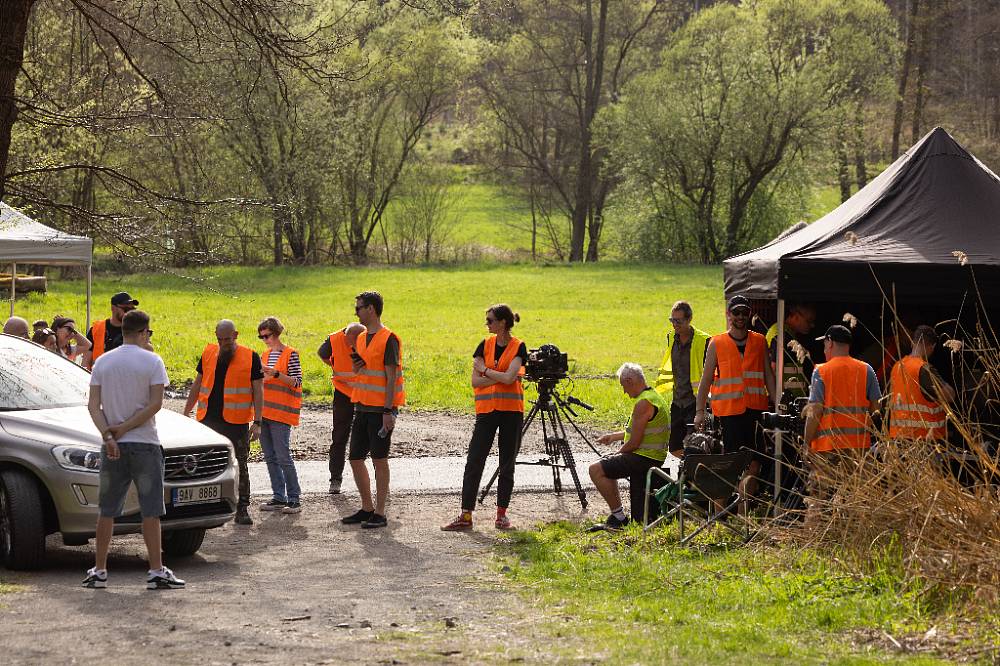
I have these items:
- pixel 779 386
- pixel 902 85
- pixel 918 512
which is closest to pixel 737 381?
pixel 779 386

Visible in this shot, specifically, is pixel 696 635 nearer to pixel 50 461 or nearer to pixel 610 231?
pixel 50 461

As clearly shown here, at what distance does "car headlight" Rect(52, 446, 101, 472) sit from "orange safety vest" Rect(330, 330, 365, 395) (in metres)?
3.69

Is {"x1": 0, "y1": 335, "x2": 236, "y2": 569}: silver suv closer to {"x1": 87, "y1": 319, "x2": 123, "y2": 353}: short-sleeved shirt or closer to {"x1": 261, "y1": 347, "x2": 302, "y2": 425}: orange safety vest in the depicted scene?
{"x1": 261, "y1": 347, "x2": 302, "y2": 425}: orange safety vest

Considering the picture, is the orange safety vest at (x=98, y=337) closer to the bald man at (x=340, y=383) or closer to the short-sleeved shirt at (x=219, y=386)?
the short-sleeved shirt at (x=219, y=386)

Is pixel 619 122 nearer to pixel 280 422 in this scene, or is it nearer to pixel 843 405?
pixel 280 422

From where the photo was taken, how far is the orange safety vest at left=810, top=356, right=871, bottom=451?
9523 millimetres

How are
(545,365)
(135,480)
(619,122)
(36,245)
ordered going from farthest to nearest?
(619,122)
(36,245)
(545,365)
(135,480)

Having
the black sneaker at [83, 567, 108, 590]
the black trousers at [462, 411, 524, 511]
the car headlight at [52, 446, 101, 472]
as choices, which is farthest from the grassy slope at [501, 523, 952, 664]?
the car headlight at [52, 446, 101, 472]

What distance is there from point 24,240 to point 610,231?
4546cm

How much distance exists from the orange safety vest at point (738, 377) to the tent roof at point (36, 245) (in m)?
8.10

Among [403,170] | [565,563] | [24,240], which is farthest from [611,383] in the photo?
[403,170]

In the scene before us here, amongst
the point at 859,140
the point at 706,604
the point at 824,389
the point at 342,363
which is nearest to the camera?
the point at 706,604

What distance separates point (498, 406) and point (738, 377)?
206 centimetres

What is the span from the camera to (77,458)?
9.32 metres
